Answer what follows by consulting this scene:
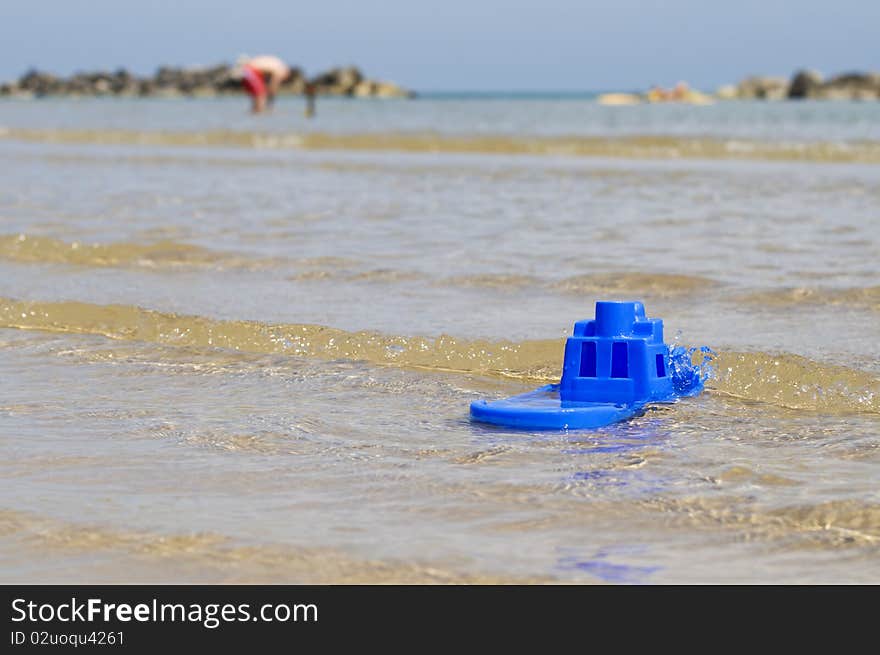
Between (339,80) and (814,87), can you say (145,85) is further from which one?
(814,87)

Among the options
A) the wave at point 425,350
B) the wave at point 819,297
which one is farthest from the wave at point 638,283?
the wave at point 425,350

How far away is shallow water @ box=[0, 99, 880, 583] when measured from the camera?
270cm

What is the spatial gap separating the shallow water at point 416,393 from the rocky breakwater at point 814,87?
8246 centimetres

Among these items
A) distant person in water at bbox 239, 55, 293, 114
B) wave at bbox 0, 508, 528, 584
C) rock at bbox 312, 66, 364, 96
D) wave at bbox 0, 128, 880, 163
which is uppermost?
rock at bbox 312, 66, 364, 96

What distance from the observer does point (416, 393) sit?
4344 millimetres

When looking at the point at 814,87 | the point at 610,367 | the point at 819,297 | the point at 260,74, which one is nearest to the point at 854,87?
the point at 814,87

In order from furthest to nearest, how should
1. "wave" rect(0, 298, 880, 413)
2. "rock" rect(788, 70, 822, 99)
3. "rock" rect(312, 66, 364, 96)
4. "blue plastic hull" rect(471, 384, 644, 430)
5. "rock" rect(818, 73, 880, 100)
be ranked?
"rock" rect(312, 66, 364, 96) < "rock" rect(788, 70, 822, 99) < "rock" rect(818, 73, 880, 100) < "wave" rect(0, 298, 880, 413) < "blue plastic hull" rect(471, 384, 644, 430)

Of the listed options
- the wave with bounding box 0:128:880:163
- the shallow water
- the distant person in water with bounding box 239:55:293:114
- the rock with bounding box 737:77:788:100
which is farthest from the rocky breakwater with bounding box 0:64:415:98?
the shallow water

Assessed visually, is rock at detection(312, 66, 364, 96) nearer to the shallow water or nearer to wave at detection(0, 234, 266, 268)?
the shallow water

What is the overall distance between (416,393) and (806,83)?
306 feet

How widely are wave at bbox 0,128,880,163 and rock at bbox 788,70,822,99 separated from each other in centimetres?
7178

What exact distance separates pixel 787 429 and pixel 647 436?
46 centimetres

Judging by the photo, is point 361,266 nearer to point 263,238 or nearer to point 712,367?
point 263,238

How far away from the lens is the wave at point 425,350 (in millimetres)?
4285
